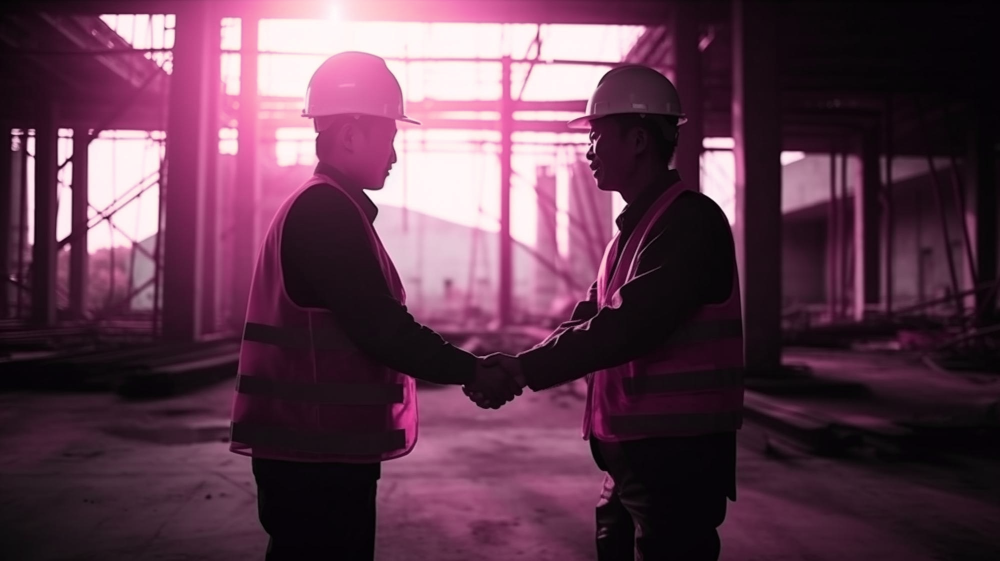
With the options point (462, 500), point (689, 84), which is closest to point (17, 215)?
point (689, 84)

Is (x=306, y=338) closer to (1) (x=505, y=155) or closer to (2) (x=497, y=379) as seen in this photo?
(2) (x=497, y=379)

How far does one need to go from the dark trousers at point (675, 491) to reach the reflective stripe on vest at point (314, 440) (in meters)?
0.68

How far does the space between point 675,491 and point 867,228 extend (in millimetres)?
21740

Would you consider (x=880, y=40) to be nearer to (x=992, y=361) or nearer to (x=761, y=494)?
(x=992, y=361)

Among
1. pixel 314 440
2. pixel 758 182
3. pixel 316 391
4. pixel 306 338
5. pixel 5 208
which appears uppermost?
pixel 5 208

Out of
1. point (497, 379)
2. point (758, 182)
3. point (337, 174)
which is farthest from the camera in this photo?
point (758, 182)

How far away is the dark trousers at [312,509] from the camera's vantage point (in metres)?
2.15

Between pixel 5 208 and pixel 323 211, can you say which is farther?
pixel 5 208

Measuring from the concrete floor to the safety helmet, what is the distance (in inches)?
90.4

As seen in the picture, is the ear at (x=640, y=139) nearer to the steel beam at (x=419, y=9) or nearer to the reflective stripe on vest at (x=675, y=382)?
the reflective stripe on vest at (x=675, y=382)

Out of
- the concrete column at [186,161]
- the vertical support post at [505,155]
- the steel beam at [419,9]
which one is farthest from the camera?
the vertical support post at [505,155]

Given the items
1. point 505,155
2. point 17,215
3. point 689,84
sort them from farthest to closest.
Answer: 1. point 17,215
2. point 505,155
3. point 689,84

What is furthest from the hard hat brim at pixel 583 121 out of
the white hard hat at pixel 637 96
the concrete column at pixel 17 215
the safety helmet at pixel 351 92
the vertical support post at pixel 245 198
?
the concrete column at pixel 17 215

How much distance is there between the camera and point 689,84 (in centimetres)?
1085
